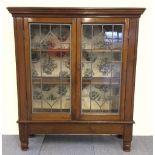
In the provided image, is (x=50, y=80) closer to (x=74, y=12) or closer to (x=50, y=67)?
(x=50, y=67)

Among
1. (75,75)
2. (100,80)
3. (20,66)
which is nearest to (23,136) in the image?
(20,66)

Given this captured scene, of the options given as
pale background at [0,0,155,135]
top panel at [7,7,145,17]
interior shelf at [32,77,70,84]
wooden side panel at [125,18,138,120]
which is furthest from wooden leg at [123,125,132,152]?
top panel at [7,7,145,17]

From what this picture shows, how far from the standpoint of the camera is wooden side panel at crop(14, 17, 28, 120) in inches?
82.7

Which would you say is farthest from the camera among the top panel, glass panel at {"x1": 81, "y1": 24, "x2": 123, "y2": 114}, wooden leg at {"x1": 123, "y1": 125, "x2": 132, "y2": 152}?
wooden leg at {"x1": 123, "y1": 125, "x2": 132, "y2": 152}

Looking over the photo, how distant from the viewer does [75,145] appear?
8.04 ft

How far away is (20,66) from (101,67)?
80 centimetres

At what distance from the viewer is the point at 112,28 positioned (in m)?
2.13

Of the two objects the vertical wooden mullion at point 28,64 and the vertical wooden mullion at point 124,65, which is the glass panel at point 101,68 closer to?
the vertical wooden mullion at point 124,65

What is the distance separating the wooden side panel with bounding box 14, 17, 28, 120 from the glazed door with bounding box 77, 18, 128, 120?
21.1 inches

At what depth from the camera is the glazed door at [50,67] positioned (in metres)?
2.13

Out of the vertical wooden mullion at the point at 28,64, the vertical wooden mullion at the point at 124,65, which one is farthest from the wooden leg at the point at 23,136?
the vertical wooden mullion at the point at 124,65

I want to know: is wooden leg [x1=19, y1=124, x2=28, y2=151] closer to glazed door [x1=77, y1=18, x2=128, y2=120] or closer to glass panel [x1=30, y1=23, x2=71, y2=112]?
glass panel [x1=30, y1=23, x2=71, y2=112]

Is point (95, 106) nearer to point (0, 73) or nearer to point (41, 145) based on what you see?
point (41, 145)

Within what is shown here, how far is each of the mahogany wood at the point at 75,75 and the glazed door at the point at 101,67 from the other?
0.03 feet
